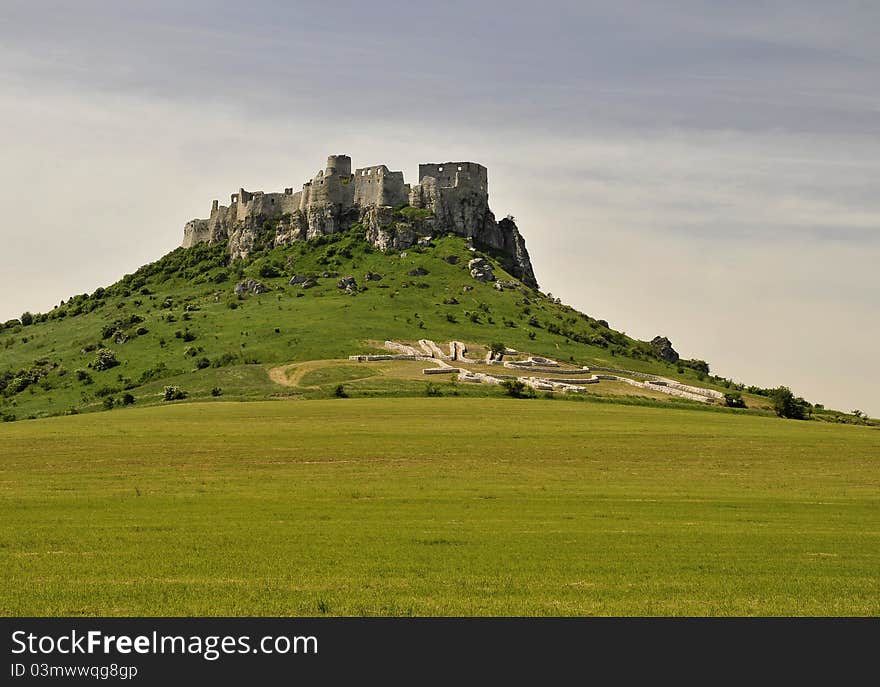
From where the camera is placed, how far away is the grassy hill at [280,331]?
9144 cm

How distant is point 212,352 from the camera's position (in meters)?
107

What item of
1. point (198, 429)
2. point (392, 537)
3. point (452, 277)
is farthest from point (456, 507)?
point (452, 277)

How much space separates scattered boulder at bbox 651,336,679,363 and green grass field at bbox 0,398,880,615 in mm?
87893

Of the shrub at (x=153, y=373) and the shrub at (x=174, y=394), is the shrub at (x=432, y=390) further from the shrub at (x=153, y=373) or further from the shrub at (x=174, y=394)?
the shrub at (x=153, y=373)

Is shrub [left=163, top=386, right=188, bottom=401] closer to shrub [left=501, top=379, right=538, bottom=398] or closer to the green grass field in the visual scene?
the green grass field

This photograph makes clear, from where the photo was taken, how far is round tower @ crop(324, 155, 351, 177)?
174m

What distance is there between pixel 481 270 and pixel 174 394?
234 ft

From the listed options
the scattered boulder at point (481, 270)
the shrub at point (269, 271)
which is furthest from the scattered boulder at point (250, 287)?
the scattered boulder at point (481, 270)

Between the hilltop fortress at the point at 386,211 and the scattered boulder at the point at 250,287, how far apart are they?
22.9m

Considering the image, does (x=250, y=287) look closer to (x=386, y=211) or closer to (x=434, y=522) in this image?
(x=386, y=211)

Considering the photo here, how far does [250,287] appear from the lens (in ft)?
483

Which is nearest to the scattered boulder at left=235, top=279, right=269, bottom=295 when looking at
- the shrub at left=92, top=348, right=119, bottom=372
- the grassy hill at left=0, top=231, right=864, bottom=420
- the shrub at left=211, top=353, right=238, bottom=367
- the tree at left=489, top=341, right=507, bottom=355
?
the grassy hill at left=0, top=231, right=864, bottom=420

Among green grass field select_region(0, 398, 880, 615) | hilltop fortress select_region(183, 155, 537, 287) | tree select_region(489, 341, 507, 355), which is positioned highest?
hilltop fortress select_region(183, 155, 537, 287)

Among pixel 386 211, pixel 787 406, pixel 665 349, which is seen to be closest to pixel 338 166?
pixel 386 211
